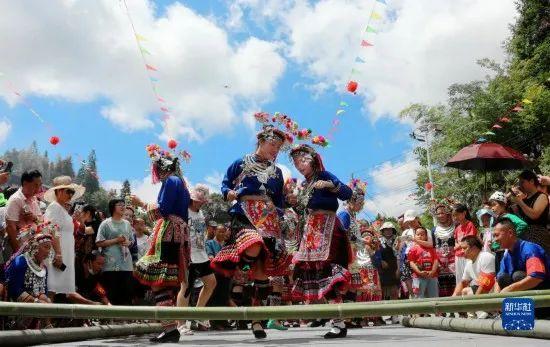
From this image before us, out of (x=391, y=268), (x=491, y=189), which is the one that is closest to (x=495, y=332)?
(x=391, y=268)

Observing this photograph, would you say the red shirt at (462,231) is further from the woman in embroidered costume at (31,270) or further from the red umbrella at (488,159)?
the woman in embroidered costume at (31,270)

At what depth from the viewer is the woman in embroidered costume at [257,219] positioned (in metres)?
6.12

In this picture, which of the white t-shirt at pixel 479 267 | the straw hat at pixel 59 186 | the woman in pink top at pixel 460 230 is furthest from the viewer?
the woman in pink top at pixel 460 230

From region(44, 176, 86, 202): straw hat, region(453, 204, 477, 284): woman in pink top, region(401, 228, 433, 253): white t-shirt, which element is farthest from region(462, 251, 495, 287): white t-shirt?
region(44, 176, 86, 202): straw hat

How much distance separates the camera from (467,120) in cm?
3503

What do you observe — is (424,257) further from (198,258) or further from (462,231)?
(198,258)

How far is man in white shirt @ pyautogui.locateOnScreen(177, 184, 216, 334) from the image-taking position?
688cm

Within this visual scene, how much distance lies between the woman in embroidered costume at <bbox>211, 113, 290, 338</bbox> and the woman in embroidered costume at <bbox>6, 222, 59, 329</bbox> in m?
1.65

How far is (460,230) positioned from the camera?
9.34m

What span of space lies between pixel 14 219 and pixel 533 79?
31081 millimetres

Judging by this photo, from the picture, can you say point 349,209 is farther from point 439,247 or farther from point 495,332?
point 495,332

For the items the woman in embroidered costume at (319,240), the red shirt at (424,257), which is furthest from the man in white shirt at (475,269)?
the woman in embroidered costume at (319,240)

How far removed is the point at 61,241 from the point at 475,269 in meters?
4.84

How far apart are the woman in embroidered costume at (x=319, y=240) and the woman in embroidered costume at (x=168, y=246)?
1.24 m
